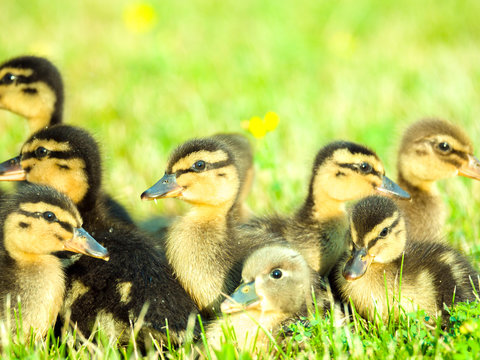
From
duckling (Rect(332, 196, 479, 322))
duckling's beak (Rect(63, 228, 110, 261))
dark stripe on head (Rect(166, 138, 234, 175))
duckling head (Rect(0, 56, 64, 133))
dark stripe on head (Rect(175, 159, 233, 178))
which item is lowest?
duckling (Rect(332, 196, 479, 322))

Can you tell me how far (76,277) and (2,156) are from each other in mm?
2379

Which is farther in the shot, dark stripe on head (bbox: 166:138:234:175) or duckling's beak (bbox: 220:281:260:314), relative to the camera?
dark stripe on head (bbox: 166:138:234:175)

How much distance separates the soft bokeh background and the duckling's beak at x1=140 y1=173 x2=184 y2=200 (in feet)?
3.11

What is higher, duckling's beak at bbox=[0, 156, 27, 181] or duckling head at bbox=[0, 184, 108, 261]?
duckling's beak at bbox=[0, 156, 27, 181]

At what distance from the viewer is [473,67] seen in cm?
704

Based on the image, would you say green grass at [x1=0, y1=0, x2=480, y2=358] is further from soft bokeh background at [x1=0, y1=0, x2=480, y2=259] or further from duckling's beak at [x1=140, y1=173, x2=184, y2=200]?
duckling's beak at [x1=140, y1=173, x2=184, y2=200]

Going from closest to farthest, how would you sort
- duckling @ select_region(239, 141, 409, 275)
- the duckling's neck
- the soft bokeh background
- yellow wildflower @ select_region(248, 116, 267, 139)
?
1. the duckling's neck
2. duckling @ select_region(239, 141, 409, 275)
3. yellow wildflower @ select_region(248, 116, 267, 139)
4. the soft bokeh background

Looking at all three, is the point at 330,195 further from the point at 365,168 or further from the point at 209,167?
the point at 209,167

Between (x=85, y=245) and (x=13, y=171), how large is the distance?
3.02 feet

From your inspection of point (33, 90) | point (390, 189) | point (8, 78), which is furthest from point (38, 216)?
point (390, 189)

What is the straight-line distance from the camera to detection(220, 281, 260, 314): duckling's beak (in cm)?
292

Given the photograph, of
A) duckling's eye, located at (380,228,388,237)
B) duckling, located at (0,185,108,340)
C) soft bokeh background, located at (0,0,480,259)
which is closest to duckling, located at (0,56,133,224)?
soft bokeh background, located at (0,0,480,259)

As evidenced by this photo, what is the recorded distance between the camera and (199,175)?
3.47 meters

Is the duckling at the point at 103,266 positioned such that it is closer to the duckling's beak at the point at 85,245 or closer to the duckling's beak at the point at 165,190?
the duckling's beak at the point at 85,245
